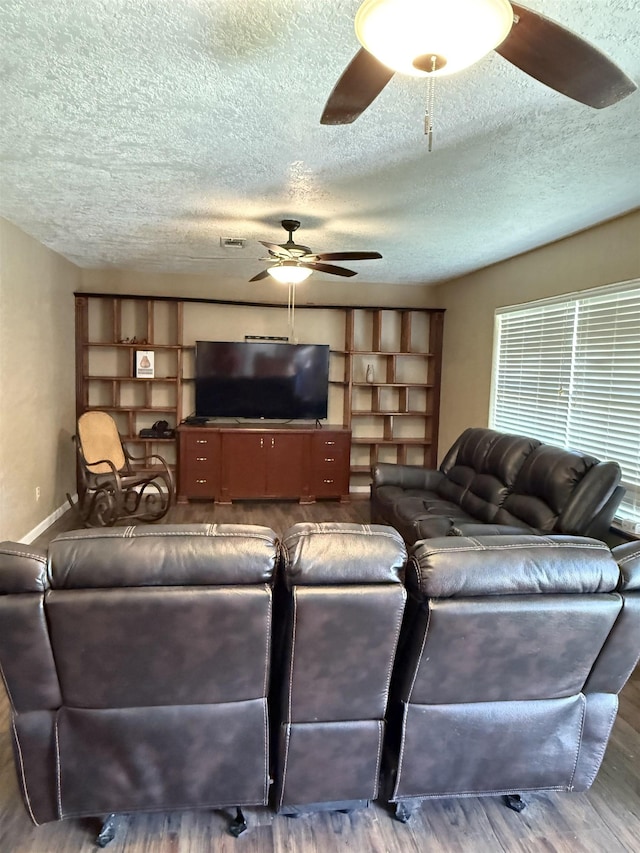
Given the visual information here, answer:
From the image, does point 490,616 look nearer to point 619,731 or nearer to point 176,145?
point 619,731

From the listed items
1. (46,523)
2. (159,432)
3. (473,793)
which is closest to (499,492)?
(473,793)

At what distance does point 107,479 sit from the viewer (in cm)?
463

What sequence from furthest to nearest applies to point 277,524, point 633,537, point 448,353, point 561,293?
point 448,353 < point 277,524 < point 561,293 < point 633,537

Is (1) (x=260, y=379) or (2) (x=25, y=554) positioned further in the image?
(1) (x=260, y=379)

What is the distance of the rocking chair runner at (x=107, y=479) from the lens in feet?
14.9

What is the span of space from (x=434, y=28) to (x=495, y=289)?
4.03 metres

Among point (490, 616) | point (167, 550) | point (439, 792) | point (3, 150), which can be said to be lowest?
point (439, 792)

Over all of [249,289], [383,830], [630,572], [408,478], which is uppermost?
[249,289]

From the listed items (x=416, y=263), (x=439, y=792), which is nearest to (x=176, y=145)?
(x=439, y=792)

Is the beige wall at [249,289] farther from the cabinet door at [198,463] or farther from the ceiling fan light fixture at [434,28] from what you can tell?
the ceiling fan light fixture at [434,28]

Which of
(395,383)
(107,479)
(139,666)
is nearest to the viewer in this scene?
(139,666)

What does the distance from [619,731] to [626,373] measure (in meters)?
2.01

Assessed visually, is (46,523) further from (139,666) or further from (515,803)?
(515,803)

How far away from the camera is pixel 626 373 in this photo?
318cm
